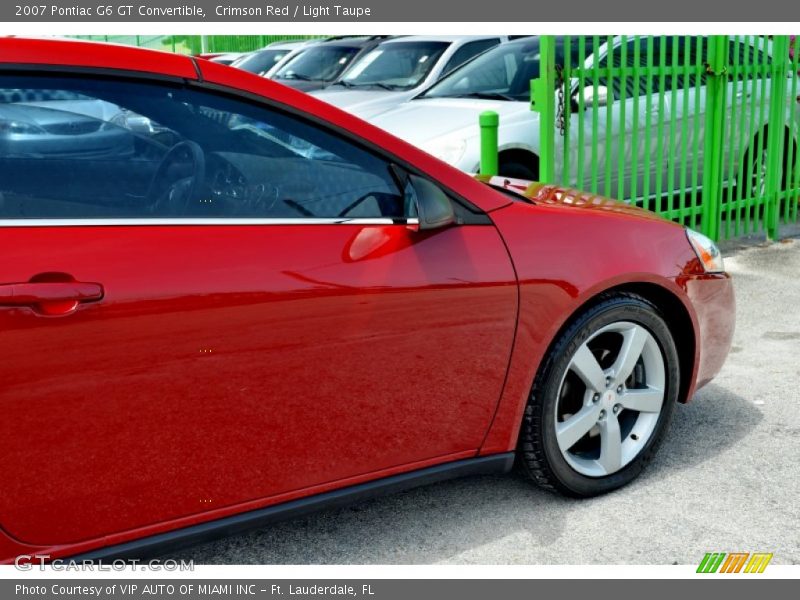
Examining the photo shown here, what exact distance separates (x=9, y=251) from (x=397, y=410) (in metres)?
1.20

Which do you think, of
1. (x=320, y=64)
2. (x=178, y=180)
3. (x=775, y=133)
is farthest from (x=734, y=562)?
(x=320, y=64)

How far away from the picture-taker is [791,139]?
27.3 ft

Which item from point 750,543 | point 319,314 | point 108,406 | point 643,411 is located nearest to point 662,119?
point 643,411

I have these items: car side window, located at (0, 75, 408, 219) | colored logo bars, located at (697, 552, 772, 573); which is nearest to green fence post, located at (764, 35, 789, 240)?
colored logo bars, located at (697, 552, 772, 573)

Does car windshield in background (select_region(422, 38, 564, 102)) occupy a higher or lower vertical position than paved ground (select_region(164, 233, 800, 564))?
higher

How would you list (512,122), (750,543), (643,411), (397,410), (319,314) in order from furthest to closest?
(512,122) < (643,411) < (750,543) < (397,410) < (319,314)

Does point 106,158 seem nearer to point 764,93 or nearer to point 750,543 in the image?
point 750,543

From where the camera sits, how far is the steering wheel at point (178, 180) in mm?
2717

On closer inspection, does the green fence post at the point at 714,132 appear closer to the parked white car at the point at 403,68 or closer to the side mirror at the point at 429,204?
the parked white car at the point at 403,68

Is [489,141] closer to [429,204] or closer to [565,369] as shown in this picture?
[565,369]

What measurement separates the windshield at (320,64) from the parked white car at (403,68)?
1155 mm

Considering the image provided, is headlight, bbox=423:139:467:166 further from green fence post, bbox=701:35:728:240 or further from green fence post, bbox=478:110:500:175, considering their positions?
green fence post, bbox=701:35:728:240

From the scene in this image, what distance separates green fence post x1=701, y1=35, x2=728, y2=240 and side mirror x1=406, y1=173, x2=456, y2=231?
4967 millimetres

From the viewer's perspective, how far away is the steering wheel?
2717 mm
